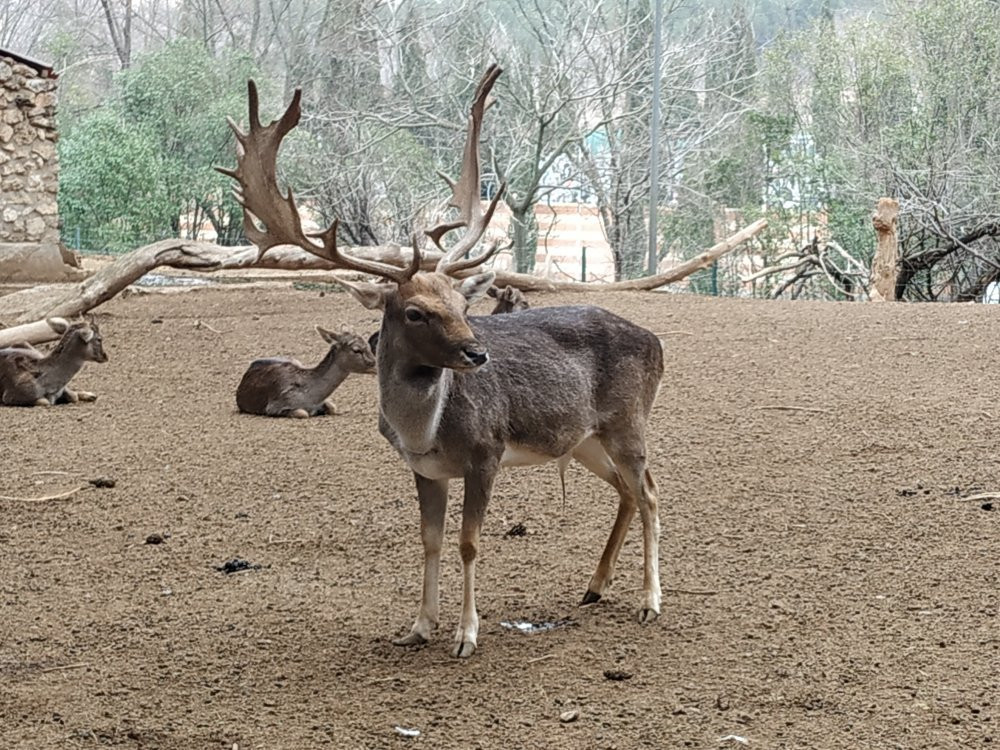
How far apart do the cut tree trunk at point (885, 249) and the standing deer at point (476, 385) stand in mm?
10348

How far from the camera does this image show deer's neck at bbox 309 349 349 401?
Answer: 9.52m

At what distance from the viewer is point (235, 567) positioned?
238 inches

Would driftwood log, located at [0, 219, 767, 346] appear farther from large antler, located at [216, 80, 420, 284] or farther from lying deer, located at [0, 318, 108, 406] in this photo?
large antler, located at [216, 80, 420, 284]

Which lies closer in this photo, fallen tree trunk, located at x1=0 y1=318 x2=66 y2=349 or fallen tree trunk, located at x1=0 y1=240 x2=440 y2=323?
fallen tree trunk, located at x1=0 y1=318 x2=66 y2=349

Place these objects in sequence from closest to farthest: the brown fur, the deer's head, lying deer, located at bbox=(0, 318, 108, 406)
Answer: the deer's head
the brown fur
lying deer, located at bbox=(0, 318, 108, 406)

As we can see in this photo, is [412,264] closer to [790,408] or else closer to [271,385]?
[790,408]

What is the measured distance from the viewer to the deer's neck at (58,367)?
33.1ft

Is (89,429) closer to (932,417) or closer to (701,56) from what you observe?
(932,417)

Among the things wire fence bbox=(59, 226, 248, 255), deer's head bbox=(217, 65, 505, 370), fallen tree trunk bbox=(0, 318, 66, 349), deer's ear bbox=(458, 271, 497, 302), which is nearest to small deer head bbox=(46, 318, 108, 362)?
fallen tree trunk bbox=(0, 318, 66, 349)

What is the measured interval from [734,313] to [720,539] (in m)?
7.16

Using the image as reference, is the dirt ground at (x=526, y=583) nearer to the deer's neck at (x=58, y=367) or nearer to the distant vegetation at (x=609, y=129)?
the deer's neck at (x=58, y=367)

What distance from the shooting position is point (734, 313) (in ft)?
43.1

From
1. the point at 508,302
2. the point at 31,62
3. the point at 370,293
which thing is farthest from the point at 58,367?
the point at 31,62

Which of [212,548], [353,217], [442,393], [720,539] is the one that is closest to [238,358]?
[212,548]
